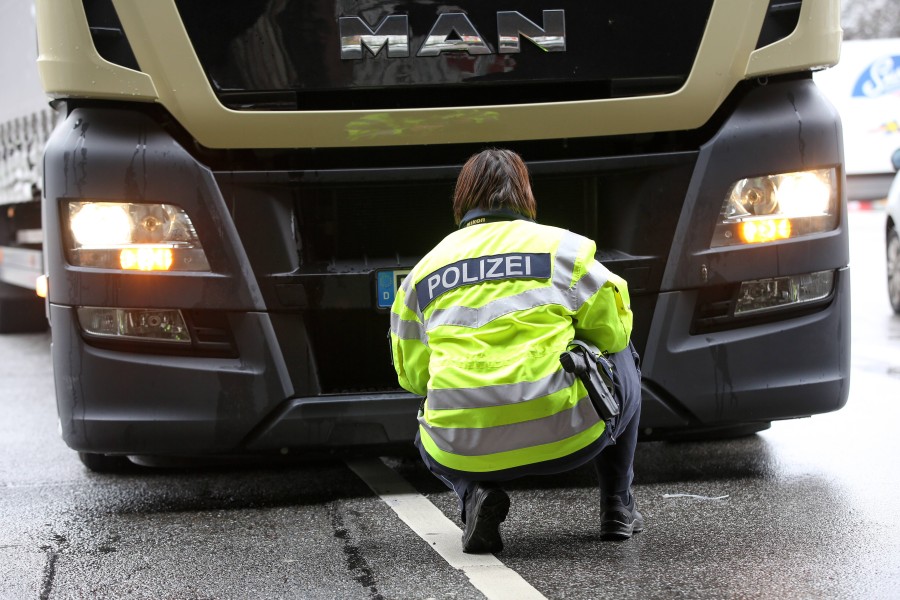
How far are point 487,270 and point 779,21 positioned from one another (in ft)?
5.19

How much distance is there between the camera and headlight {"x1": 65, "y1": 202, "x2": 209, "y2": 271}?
501cm

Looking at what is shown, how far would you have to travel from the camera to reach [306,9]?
488 centimetres

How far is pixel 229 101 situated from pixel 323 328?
87cm

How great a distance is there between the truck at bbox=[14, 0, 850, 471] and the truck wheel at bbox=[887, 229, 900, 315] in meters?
7.28

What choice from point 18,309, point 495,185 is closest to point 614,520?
point 495,185

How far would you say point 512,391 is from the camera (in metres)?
4.20

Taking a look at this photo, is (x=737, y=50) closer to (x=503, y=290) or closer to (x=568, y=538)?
(x=503, y=290)

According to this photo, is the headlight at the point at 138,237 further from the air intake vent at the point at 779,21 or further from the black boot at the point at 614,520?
the air intake vent at the point at 779,21

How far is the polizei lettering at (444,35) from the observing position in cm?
489

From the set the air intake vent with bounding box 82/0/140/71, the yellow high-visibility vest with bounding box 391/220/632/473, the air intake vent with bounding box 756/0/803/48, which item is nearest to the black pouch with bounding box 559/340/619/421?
the yellow high-visibility vest with bounding box 391/220/632/473

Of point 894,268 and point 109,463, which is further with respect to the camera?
point 894,268

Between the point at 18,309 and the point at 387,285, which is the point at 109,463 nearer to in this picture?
the point at 387,285

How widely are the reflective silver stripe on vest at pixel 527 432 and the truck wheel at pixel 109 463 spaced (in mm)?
2328

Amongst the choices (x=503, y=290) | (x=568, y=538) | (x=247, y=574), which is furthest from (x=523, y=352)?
(x=247, y=574)
